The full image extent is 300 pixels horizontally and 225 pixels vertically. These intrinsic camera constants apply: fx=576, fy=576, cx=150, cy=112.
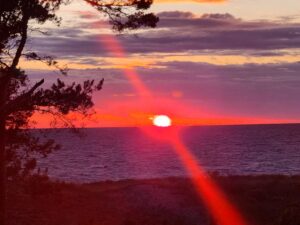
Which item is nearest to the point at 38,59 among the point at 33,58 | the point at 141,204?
the point at 33,58

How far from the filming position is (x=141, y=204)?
31.7 m

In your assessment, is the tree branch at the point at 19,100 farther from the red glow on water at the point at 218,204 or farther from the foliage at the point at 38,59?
the red glow on water at the point at 218,204

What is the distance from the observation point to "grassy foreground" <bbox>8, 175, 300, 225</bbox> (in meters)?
24.4

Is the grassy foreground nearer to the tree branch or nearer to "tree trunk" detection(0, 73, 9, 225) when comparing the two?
"tree trunk" detection(0, 73, 9, 225)

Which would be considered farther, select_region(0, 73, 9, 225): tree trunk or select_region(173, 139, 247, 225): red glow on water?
select_region(173, 139, 247, 225): red glow on water

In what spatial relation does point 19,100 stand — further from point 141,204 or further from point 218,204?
point 218,204

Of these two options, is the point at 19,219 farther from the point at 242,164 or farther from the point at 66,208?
the point at 242,164

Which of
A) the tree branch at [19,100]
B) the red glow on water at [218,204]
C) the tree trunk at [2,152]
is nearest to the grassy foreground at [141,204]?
the red glow on water at [218,204]

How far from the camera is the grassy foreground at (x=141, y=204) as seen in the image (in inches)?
960

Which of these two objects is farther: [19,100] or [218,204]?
[218,204]

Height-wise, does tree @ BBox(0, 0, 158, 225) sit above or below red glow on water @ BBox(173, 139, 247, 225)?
above

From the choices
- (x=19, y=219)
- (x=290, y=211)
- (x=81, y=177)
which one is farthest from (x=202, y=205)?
(x=81, y=177)

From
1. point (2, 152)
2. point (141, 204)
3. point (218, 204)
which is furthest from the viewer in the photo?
point (218, 204)

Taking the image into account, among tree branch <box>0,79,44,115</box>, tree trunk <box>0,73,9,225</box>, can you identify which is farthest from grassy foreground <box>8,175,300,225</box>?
tree branch <box>0,79,44,115</box>
